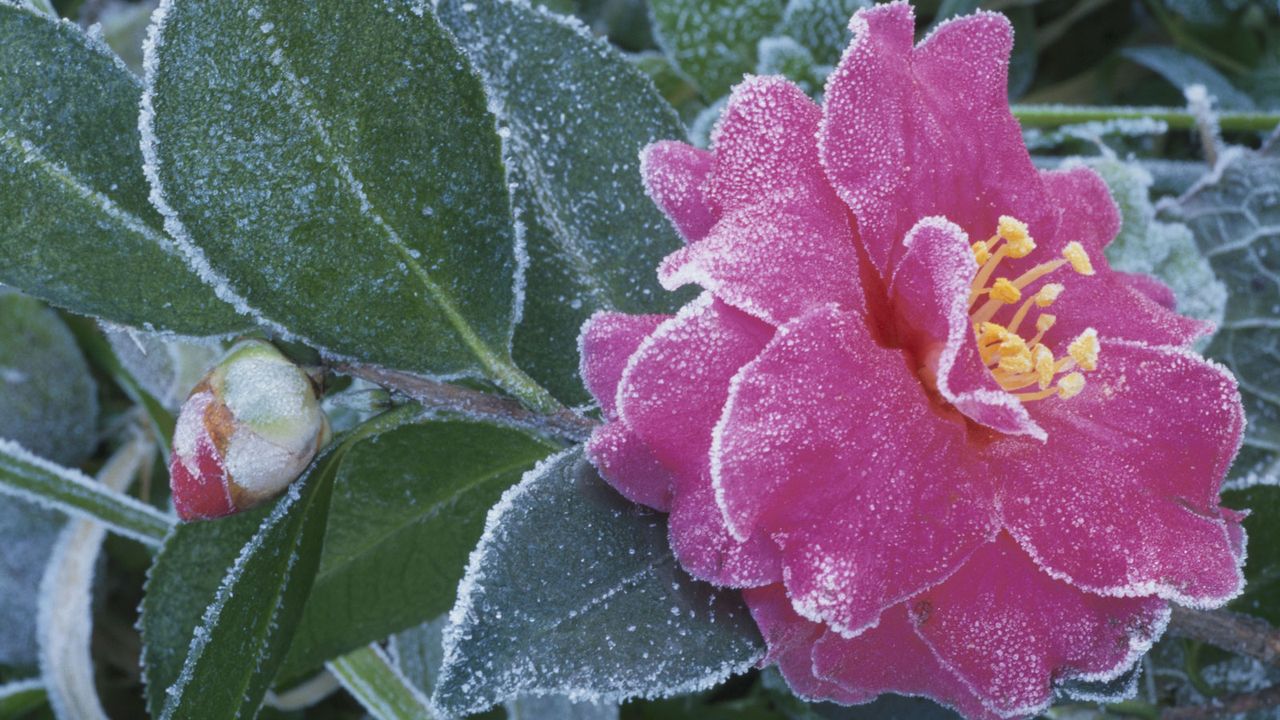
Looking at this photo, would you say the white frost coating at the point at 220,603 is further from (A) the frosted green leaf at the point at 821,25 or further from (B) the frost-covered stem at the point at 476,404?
(A) the frosted green leaf at the point at 821,25

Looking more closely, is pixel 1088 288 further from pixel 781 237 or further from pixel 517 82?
pixel 517 82

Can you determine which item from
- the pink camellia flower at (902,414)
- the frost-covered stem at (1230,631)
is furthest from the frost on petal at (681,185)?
the frost-covered stem at (1230,631)

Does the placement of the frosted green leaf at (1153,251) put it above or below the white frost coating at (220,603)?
below

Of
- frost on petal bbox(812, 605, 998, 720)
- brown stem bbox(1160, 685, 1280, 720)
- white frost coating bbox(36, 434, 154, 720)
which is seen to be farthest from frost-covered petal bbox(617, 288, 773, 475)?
white frost coating bbox(36, 434, 154, 720)

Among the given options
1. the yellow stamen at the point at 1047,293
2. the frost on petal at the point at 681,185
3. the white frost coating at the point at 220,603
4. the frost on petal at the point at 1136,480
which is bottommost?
the frost on petal at the point at 1136,480

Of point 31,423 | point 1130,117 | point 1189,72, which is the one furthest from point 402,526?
point 1189,72

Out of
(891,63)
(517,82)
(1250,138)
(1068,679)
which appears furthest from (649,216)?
(1250,138)

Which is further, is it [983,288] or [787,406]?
[983,288]
